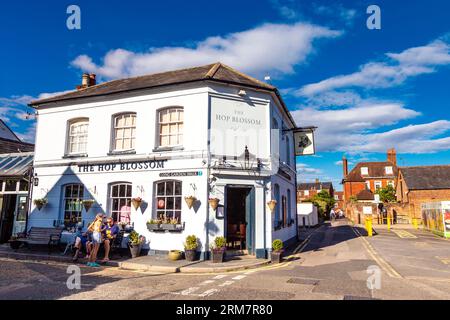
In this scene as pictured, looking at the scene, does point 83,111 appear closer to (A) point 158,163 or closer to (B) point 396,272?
(A) point 158,163

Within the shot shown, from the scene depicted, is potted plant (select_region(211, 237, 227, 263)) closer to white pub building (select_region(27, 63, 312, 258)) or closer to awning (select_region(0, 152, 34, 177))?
A: white pub building (select_region(27, 63, 312, 258))

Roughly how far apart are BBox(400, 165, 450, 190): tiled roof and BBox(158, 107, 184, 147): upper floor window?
33111 millimetres

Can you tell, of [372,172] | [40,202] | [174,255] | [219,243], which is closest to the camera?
[219,243]

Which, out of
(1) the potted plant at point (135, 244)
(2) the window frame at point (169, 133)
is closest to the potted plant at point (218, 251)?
(1) the potted plant at point (135, 244)

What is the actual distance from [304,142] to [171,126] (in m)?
7.36

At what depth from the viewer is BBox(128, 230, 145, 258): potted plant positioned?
39.4 feet

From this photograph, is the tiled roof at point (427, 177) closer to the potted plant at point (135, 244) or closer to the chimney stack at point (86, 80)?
the potted plant at point (135, 244)

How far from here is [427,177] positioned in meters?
37.5

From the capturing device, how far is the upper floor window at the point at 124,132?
45.7 ft

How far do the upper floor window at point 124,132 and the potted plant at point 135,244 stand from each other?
382cm

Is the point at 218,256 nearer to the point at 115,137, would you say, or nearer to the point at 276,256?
the point at 276,256

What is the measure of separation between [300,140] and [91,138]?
34.3 feet

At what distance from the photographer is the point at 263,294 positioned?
7141mm

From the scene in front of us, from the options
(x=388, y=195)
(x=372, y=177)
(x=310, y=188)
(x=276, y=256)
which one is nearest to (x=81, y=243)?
(x=276, y=256)
